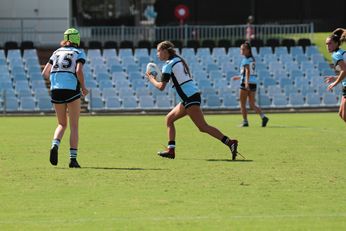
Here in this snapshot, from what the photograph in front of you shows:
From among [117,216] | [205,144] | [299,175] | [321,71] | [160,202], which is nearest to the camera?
[117,216]

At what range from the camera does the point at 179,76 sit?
16516mm

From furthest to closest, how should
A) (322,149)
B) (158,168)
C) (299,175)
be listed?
1. (322,149)
2. (158,168)
3. (299,175)

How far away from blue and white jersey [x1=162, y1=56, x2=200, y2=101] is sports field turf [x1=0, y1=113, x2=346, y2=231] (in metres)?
1.12

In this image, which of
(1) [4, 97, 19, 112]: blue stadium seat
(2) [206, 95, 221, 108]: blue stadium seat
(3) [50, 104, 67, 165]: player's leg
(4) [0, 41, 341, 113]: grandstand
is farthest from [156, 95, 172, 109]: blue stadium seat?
(3) [50, 104, 67, 165]: player's leg

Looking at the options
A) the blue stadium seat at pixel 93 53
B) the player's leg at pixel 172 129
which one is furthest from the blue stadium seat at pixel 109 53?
the player's leg at pixel 172 129

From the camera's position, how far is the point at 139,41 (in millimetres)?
42719

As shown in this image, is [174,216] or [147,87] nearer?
[174,216]

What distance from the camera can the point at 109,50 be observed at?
1607 inches

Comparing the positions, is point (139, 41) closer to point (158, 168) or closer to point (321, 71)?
point (321, 71)

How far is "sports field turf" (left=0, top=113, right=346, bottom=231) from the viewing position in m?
9.97

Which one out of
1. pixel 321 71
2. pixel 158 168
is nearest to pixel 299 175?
pixel 158 168

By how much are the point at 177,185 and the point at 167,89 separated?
84.0 ft

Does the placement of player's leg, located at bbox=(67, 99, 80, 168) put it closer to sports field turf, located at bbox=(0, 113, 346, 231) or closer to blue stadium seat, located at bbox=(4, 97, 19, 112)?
sports field turf, located at bbox=(0, 113, 346, 231)

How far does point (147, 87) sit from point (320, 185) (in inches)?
1009
